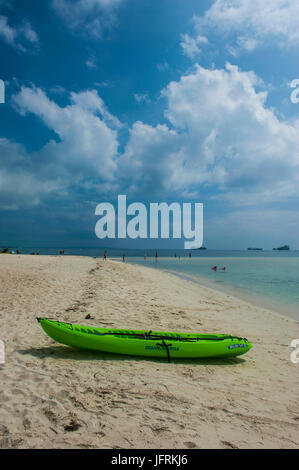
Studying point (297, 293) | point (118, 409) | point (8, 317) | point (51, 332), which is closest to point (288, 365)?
point (118, 409)

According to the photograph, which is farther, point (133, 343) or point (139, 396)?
point (133, 343)

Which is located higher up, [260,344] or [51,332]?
[51,332]

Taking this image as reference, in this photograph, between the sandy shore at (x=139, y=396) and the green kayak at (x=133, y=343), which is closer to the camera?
the sandy shore at (x=139, y=396)

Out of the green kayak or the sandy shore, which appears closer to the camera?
the sandy shore

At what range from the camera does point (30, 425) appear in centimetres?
371

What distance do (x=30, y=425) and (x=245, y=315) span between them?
10740 millimetres

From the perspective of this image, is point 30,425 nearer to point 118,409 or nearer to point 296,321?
point 118,409

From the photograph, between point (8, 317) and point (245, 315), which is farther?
point (245, 315)

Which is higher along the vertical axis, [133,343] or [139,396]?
[133,343]

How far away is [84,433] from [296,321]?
11385 millimetres

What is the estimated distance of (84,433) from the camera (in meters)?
3.61
